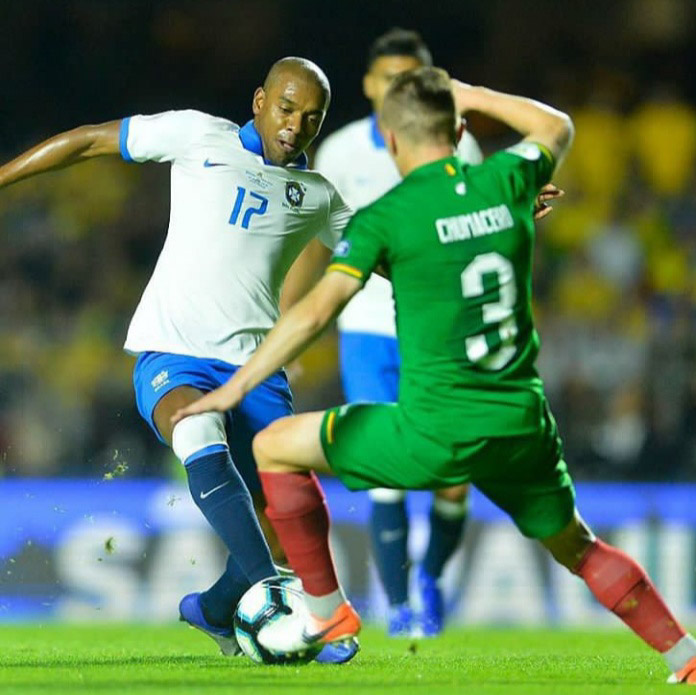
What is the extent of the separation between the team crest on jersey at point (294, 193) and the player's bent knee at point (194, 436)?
932mm

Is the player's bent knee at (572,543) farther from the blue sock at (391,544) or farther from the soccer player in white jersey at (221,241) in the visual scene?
the blue sock at (391,544)

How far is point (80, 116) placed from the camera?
15.7 meters

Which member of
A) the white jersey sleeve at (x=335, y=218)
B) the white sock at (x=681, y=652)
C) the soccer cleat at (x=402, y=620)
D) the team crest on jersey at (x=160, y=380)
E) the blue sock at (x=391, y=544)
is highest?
the white jersey sleeve at (x=335, y=218)

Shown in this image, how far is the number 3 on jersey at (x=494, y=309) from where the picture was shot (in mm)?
5043

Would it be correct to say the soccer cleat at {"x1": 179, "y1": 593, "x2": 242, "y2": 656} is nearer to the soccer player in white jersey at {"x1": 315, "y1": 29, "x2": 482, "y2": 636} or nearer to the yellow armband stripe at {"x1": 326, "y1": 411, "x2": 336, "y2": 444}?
the yellow armband stripe at {"x1": 326, "y1": 411, "x2": 336, "y2": 444}

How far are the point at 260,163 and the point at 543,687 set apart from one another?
2.27 m

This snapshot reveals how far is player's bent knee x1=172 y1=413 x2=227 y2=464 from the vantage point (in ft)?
19.2

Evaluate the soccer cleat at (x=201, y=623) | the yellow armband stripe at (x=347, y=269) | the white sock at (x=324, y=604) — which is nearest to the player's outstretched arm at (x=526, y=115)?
the yellow armband stripe at (x=347, y=269)

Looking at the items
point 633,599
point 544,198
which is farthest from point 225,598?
point 544,198

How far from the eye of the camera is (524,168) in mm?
5219

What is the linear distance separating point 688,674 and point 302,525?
1303 mm

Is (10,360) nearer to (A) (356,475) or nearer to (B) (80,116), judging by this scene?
(B) (80,116)

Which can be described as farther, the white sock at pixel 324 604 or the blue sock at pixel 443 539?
the blue sock at pixel 443 539

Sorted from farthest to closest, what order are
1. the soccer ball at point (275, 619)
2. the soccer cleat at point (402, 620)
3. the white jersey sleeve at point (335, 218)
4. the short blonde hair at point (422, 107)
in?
the soccer cleat at point (402, 620) < the white jersey sleeve at point (335, 218) < the soccer ball at point (275, 619) < the short blonde hair at point (422, 107)
